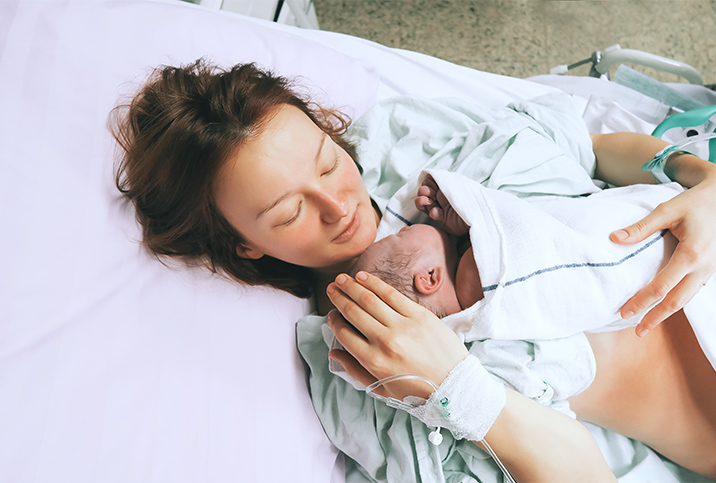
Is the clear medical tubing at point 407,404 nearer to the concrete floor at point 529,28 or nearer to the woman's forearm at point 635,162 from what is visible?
the woman's forearm at point 635,162

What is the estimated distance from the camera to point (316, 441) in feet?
3.15

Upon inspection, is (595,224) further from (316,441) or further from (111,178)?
(111,178)

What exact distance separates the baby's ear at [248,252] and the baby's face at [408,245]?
0.22m

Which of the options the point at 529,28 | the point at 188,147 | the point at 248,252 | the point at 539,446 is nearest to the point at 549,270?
the point at 539,446

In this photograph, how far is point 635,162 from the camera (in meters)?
1.17

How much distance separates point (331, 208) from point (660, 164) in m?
0.76

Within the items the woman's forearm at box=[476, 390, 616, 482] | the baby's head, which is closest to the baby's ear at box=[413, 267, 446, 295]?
the baby's head

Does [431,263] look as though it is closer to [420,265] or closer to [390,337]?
[420,265]

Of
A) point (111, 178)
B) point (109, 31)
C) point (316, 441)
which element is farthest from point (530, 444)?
point (109, 31)

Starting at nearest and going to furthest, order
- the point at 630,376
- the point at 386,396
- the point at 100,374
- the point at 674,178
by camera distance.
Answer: the point at 100,374, the point at 386,396, the point at 630,376, the point at 674,178

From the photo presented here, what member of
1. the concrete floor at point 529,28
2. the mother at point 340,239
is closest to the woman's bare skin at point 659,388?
the mother at point 340,239

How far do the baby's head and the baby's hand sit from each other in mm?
28

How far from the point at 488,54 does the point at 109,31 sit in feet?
6.72

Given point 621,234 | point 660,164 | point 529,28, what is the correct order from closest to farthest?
point 621,234 < point 660,164 < point 529,28
